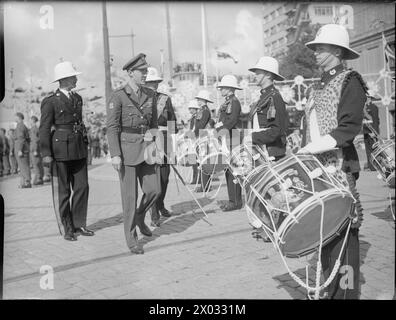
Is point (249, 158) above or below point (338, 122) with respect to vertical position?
below

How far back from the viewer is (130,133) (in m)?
4.59

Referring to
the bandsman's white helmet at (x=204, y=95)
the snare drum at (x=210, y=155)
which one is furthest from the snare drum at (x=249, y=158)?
the bandsman's white helmet at (x=204, y=95)

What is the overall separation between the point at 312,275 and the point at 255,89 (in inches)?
125

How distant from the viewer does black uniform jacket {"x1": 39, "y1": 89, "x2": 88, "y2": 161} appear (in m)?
4.88

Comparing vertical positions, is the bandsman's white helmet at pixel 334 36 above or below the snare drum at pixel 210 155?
above

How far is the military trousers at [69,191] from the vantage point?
513 centimetres

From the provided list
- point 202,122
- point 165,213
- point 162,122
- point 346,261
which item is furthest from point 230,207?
point 346,261

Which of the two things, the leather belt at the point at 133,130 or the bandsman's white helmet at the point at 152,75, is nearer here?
the leather belt at the point at 133,130

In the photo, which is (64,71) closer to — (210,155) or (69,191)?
(69,191)

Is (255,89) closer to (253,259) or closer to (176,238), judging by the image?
(176,238)

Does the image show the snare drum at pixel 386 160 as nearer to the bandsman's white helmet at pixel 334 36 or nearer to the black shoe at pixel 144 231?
the bandsman's white helmet at pixel 334 36

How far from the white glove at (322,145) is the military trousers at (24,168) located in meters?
8.32

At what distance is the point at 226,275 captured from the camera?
3.70 metres

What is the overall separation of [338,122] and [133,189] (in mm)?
2493
